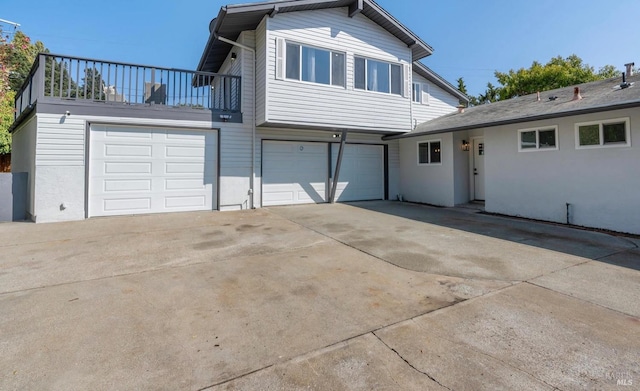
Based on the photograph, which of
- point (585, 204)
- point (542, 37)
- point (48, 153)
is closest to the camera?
point (585, 204)

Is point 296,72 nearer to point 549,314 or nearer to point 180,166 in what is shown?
point 180,166

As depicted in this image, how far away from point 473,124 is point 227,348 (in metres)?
8.63

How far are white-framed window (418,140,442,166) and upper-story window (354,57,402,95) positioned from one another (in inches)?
85.7

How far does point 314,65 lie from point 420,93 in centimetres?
Answer: 573

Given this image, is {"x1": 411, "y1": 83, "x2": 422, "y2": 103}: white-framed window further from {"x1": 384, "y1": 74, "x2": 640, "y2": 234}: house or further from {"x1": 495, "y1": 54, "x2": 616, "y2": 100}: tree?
{"x1": 495, "y1": 54, "x2": 616, "y2": 100}: tree

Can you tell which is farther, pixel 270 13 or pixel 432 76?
pixel 432 76

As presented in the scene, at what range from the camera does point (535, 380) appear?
1.94 metres

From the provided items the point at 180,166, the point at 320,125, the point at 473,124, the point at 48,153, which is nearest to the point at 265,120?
the point at 320,125

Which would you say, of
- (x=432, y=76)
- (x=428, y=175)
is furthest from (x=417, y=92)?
(x=428, y=175)

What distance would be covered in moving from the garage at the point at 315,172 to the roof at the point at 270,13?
3.60 metres

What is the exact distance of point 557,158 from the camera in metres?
7.40

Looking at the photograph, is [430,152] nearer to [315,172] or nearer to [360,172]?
[360,172]

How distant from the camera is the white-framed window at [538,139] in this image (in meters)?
7.52

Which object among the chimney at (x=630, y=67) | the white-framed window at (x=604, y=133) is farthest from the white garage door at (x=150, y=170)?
the chimney at (x=630, y=67)
